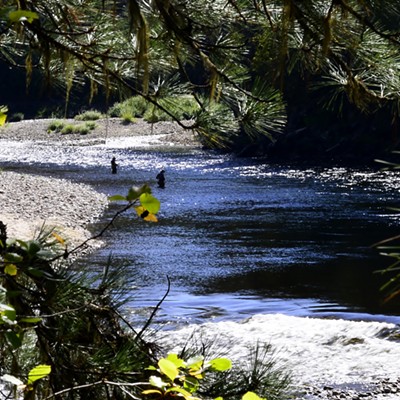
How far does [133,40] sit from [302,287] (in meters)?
10.6

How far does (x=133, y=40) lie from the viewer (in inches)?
121

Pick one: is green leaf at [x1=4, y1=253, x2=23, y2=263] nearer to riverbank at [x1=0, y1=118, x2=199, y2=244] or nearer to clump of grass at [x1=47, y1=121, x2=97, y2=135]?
riverbank at [x1=0, y1=118, x2=199, y2=244]

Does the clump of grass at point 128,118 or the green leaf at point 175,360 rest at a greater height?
the clump of grass at point 128,118

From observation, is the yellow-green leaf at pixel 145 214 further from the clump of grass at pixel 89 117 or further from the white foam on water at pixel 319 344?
the clump of grass at pixel 89 117

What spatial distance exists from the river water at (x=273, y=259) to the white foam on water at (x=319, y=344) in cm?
2

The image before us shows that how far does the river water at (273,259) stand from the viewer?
34.0 feet

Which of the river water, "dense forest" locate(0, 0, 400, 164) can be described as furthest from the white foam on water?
"dense forest" locate(0, 0, 400, 164)

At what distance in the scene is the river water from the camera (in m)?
10.4

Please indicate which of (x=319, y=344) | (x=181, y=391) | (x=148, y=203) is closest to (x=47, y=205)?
(x=319, y=344)

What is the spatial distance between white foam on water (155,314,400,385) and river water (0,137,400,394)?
0.05 ft

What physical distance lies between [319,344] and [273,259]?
501 centimetres

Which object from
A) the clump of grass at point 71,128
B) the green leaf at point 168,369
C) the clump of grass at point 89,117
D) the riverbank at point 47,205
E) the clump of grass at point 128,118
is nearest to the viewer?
the green leaf at point 168,369

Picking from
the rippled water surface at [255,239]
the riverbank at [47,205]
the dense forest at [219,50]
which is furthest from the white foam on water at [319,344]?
the dense forest at [219,50]

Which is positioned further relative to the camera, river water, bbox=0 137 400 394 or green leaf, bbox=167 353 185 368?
river water, bbox=0 137 400 394
